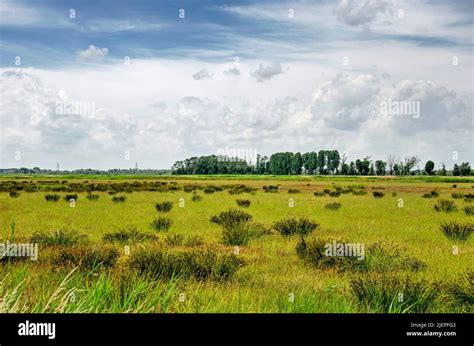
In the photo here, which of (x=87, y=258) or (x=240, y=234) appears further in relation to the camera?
(x=240, y=234)

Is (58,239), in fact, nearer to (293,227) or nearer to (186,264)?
(186,264)

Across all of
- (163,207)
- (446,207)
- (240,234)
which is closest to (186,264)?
(240,234)

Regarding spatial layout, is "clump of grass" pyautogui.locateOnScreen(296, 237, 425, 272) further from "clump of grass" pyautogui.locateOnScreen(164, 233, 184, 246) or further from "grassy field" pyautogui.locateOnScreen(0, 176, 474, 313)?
"clump of grass" pyautogui.locateOnScreen(164, 233, 184, 246)

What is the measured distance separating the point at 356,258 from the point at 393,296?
302 centimetres

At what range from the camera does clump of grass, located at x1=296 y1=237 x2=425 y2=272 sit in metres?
9.17

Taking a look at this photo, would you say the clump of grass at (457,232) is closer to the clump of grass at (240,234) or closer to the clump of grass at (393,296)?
the clump of grass at (240,234)

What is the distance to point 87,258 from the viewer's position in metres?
8.48

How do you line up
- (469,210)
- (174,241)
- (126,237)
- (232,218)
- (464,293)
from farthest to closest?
(469,210) → (232,218) → (126,237) → (174,241) → (464,293)

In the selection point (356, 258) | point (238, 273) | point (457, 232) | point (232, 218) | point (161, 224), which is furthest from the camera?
point (161, 224)

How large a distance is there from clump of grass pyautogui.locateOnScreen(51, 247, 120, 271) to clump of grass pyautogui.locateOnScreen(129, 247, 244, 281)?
1.31 feet

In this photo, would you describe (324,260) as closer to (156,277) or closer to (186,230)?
(156,277)

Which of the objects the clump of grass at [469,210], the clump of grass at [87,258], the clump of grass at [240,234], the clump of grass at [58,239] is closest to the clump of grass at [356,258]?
the clump of grass at [240,234]

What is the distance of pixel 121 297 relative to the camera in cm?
636
